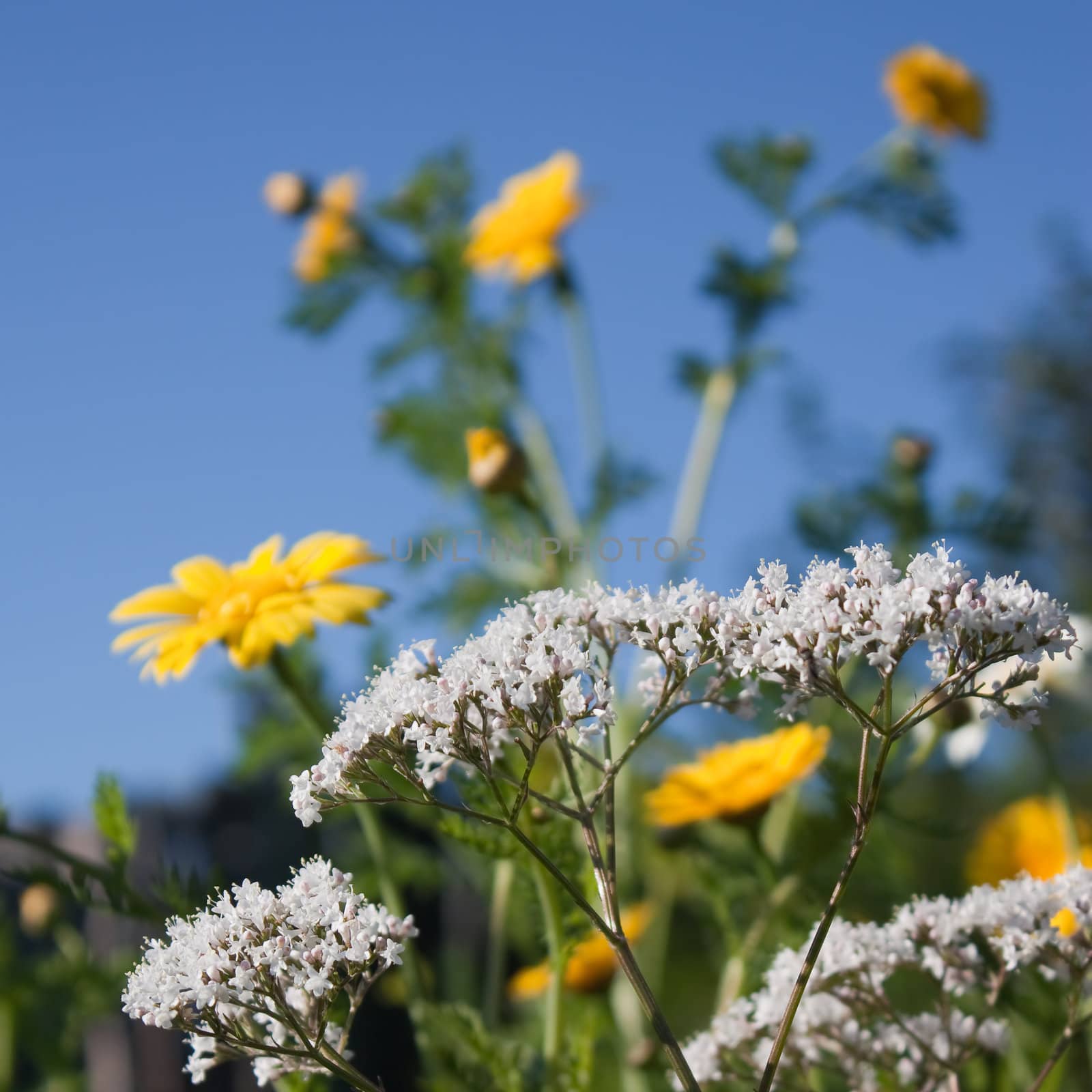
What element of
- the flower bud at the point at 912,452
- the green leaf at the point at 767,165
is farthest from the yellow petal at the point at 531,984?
the green leaf at the point at 767,165

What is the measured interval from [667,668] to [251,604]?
50 cm

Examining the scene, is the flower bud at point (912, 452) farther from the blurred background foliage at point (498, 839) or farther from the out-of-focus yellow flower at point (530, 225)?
the out-of-focus yellow flower at point (530, 225)

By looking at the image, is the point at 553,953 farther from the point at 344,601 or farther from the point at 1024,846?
the point at 1024,846

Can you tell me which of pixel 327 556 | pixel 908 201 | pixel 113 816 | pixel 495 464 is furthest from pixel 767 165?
pixel 113 816

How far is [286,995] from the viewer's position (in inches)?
29.1

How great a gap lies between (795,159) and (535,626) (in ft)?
5.37

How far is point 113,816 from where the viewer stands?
1.03 metres

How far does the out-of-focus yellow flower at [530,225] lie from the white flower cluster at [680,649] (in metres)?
1.44

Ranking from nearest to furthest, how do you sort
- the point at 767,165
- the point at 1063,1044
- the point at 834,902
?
the point at 834,902 < the point at 1063,1044 < the point at 767,165

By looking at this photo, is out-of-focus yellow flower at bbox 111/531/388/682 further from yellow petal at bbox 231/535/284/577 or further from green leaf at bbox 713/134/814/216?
green leaf at bbox 713/134/814/216

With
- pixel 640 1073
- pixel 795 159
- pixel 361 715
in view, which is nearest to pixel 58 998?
pixel 640 1073

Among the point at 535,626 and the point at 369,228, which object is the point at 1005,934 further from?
the point at 369,228

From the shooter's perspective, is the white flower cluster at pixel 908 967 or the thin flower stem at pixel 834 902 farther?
the white flower cluster at pixel 908 967

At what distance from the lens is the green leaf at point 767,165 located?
2135mm
